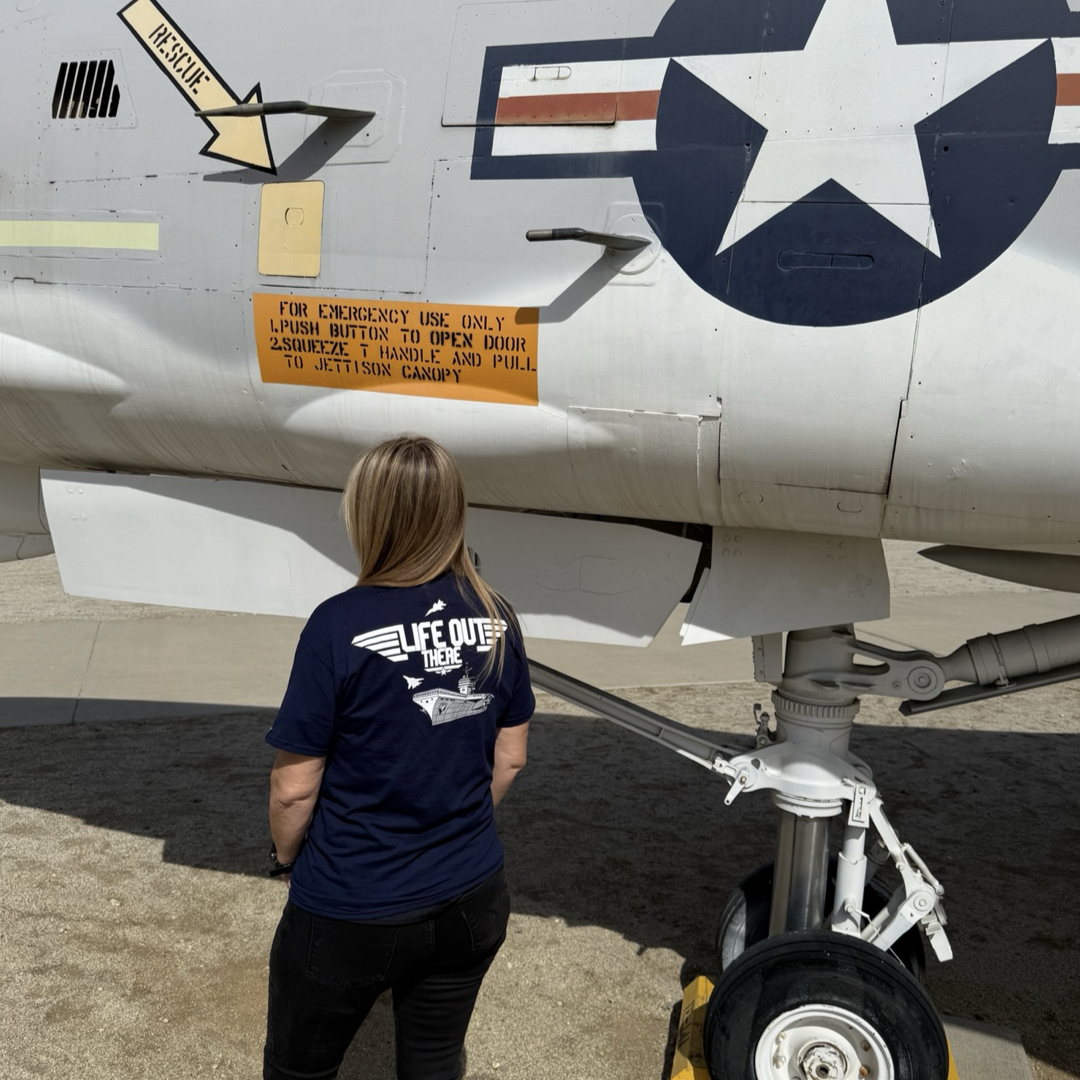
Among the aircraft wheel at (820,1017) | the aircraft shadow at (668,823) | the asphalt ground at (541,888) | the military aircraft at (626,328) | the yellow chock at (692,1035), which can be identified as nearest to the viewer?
the military aircraft at (626,328)

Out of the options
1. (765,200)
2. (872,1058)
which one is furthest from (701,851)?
(765,200)

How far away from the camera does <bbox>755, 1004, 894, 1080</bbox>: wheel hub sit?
9.89ft

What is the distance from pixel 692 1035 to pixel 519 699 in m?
1.67

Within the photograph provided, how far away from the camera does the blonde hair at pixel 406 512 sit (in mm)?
2039

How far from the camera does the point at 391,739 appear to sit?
204cm

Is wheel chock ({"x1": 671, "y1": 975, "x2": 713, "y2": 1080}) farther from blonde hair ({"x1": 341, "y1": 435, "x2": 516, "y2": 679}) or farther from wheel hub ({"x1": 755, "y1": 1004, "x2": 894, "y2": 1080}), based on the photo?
blonde hair ({"x1": 341, "y1": 435, "x2": 516, "y2": 679})

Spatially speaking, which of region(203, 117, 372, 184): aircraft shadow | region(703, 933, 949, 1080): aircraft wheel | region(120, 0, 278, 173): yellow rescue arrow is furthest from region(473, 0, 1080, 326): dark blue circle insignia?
region(703, 933, 949, 1080): aircraft wheel

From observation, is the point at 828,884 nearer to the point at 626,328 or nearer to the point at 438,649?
the point at 626,328

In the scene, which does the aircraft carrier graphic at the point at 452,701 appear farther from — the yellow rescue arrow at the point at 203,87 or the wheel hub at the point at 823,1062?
the yellow rescue arrow at the point at 203,87

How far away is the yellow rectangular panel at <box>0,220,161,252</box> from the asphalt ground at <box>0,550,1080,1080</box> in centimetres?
239

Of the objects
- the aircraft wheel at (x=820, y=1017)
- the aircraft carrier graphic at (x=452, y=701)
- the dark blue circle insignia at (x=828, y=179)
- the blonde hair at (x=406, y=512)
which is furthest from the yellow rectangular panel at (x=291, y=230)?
the aircraft wheel at (x=820, y=1017)

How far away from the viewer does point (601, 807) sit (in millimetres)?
5582

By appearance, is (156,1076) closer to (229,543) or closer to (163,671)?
(229,543)

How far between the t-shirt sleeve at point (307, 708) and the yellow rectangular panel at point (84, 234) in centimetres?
177
